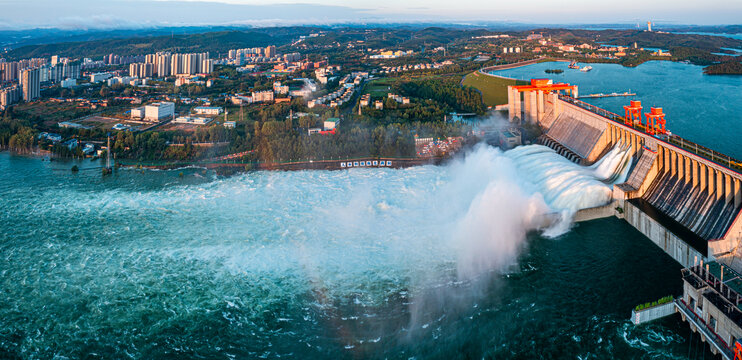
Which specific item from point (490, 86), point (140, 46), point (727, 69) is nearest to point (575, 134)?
point (490, 86)

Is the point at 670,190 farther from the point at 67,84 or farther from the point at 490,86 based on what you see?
the point at 67,84

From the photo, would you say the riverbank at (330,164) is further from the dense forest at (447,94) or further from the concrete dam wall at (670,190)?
the dense forest at (447,94)

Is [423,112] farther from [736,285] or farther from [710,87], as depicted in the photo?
[710,87]

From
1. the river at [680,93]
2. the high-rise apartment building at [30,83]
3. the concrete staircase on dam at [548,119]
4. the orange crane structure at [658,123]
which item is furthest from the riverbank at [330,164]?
the high-rise apartment building at [30,83]

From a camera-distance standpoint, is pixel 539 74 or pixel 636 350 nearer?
pixel 636 350

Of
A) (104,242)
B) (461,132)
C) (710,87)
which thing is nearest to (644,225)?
(461,132)

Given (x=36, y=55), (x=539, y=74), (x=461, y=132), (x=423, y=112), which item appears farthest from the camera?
(x=36, y=55)
